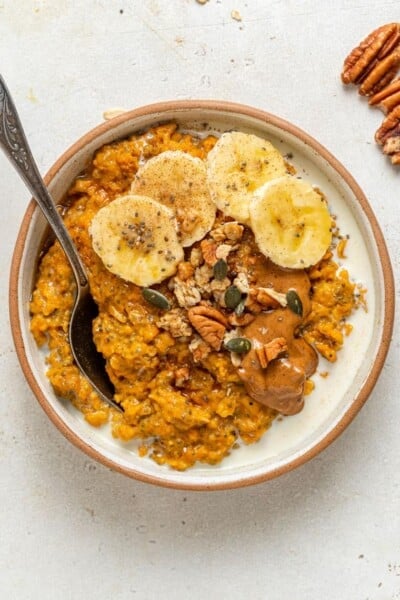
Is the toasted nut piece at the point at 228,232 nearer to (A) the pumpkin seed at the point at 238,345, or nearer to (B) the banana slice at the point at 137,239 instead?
(B) the banana slice at the point at 137,239

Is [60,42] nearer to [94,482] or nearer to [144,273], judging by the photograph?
[144,273]

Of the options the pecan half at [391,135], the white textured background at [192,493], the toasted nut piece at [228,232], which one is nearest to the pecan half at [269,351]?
the toasted nut piece at [228,232]

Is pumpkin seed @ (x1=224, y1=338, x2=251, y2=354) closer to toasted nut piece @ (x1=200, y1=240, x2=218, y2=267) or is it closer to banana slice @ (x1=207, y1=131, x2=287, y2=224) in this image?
toasted nut piece @ (x1=200, y1=240, x2=218, y2=267)

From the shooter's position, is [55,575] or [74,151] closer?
[74,151]

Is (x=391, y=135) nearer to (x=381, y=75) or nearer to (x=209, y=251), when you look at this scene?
(x=381, y=75)

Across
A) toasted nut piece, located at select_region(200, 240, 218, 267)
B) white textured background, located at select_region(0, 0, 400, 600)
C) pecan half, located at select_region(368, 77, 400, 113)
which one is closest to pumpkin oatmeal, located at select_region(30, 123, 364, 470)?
toasted nut piece, located at select_region(200, 240, 218, 267)

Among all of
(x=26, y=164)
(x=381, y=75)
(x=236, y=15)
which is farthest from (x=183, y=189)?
(x=381, y=75)

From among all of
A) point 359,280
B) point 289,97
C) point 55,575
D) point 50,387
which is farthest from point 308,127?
point 55,575
